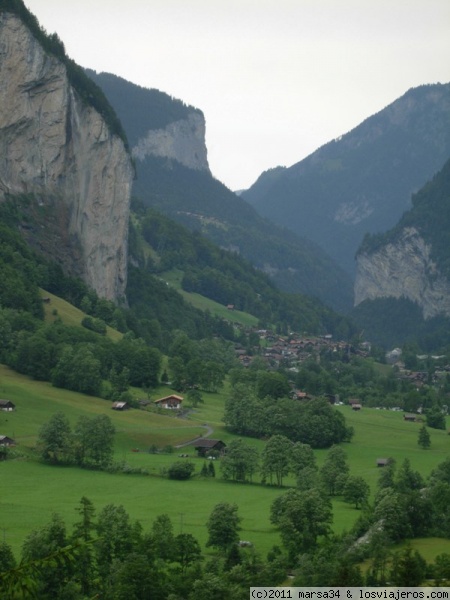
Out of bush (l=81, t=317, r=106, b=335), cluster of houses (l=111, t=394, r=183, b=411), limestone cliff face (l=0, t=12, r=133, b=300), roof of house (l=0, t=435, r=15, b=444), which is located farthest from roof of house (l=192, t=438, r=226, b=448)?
limestone cliff face (l=0, t=12, r=133, b=300)

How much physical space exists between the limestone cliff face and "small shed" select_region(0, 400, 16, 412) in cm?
5795

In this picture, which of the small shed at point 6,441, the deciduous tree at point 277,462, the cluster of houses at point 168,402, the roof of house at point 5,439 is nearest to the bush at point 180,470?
the deciduous tree at point 277,462

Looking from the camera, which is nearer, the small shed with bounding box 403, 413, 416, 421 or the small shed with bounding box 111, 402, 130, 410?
the small shed with bounding box 111, 402, 130, 410

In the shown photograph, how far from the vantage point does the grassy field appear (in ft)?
225

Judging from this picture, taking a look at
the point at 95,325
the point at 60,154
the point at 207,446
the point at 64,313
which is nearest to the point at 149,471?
the point at 207,446

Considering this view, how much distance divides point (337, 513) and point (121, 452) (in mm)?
23928

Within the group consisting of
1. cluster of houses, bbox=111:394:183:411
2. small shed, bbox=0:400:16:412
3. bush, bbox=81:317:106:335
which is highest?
bush, bbox=81:317:106:335

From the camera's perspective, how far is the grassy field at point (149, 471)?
2702 inches

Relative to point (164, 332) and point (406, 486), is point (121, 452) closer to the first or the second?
point (406, 486)

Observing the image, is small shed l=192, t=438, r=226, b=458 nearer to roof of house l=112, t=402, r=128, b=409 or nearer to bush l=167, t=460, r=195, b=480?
bush l=167, t=460, r=195, b=480

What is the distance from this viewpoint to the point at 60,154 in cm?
15912

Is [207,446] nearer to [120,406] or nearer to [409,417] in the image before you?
[120,406]

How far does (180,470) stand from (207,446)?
11.8m

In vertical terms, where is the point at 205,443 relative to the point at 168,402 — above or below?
below
